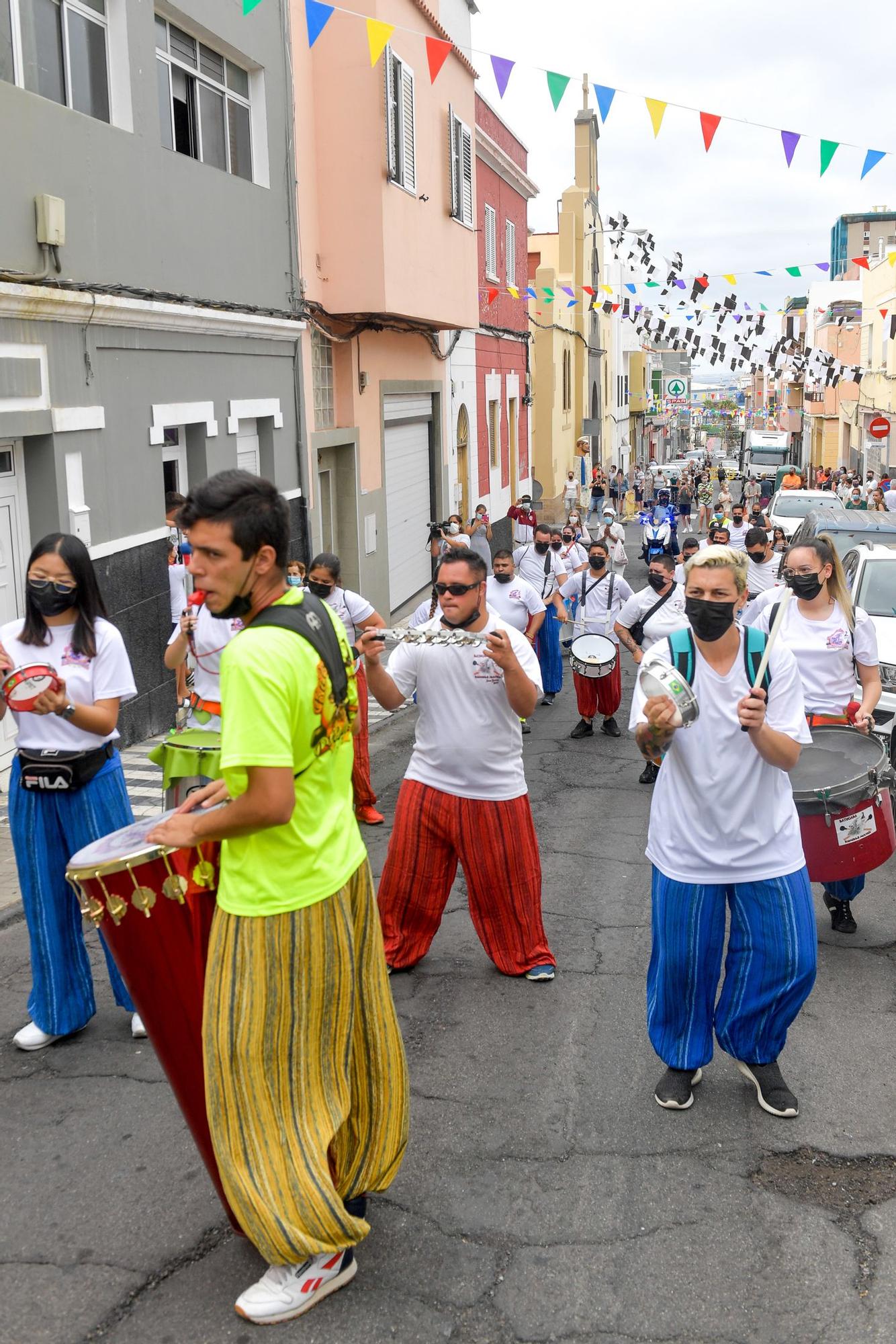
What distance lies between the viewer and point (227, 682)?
2945 mm

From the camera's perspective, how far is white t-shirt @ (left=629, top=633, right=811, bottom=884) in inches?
163

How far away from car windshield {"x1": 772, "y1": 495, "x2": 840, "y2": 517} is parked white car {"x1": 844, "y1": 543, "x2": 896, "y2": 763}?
13840mm

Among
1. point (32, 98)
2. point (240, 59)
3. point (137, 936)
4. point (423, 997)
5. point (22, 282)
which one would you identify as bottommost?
point (423, 997)

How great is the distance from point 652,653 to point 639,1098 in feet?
5.16

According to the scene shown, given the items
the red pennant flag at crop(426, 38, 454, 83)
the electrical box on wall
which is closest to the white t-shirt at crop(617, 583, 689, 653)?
the electrical box on wall

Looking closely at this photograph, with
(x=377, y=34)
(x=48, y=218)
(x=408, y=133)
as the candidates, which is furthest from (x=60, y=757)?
(x=408, y=133)

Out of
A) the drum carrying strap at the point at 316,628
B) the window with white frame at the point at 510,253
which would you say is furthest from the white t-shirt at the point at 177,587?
the window with white frame at the point at 510,253

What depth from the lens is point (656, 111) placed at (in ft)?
32.7

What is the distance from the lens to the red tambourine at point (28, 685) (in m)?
4.55

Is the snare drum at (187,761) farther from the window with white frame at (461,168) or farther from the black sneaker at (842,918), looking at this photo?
the window with white frame at (461,168)

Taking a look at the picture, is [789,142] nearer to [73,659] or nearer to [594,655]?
[594,655]

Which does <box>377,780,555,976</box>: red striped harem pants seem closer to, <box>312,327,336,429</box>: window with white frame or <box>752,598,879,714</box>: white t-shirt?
<box>752,598,879,714</box>: white t-shirt

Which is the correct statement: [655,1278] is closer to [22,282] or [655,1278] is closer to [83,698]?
[83,698]

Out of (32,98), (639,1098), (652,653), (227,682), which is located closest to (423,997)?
(639,1098)
